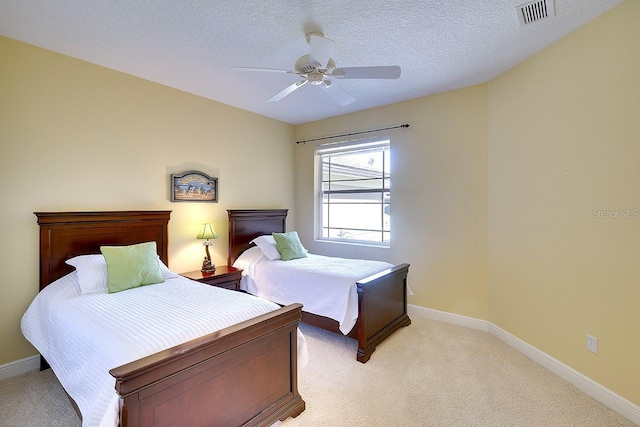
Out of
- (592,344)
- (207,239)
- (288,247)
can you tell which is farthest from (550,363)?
(207,239)

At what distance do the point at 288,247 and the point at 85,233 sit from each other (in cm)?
208

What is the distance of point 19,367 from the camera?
2484mm

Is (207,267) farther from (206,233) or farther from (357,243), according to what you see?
(357,243)

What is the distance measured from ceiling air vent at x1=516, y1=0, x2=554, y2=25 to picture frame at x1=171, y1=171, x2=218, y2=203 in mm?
3456

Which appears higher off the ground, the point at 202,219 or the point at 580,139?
the point at 580,139

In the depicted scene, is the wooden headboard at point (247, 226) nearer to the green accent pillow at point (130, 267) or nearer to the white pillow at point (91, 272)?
the green accent pillow at point (130, 267)

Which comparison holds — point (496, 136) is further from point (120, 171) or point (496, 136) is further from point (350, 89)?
point (120, 171)

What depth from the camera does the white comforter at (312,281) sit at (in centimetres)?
279

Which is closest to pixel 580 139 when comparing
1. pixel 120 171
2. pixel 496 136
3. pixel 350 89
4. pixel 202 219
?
pixel 496 136

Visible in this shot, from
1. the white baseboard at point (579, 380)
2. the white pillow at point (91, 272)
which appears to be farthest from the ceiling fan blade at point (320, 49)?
the white baseboard at point (579, 380)

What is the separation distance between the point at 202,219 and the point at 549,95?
12.6 feet

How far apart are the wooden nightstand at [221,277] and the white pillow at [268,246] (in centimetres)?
40

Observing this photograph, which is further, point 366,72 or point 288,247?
point 288,247

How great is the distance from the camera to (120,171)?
10.0ft
